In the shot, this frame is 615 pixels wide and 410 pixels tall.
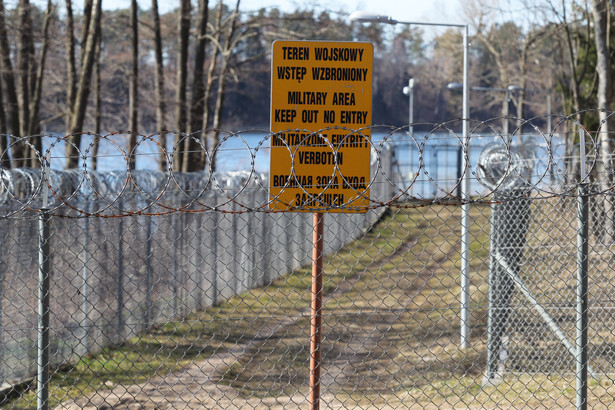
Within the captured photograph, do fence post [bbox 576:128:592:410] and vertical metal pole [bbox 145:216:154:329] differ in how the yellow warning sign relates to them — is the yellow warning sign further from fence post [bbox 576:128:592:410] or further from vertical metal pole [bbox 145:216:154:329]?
vertical metal pole [bbox 145:216:154:329]

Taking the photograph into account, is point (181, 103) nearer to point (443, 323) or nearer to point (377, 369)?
point (443, 323)

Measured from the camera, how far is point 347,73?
5.82 meters

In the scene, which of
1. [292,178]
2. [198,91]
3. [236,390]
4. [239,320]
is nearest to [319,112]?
[292,178]

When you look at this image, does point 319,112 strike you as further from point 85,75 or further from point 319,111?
point 85,75

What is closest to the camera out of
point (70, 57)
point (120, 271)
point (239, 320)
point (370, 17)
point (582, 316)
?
point (582, 316)

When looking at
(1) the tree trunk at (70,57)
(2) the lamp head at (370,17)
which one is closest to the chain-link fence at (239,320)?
(2) the lamp head at (370,17)

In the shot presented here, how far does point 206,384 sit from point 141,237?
7.72 feet

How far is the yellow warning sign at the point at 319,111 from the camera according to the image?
227 inches

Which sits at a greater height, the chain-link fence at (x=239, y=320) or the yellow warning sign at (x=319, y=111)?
the yellow warning sign at (x=319, y=111)

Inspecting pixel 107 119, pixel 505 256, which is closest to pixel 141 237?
pixel 505 256

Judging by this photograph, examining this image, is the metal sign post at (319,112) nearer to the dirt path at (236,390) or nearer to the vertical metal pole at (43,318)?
the dirt path at (236,390)

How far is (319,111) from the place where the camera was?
580 centimetres

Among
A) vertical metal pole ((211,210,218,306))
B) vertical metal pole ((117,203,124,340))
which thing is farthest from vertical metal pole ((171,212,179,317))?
vertical metal pole ((117,203,124,340))

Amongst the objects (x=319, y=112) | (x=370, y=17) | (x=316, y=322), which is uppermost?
(x=370, y=17)
